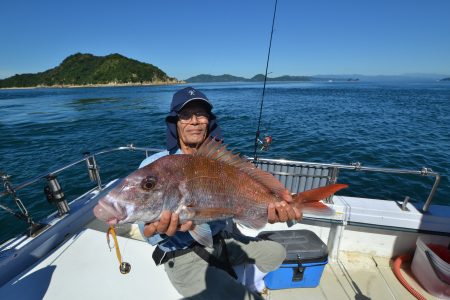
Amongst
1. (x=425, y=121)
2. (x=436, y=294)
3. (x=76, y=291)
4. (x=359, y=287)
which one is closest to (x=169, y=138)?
(x=76, y=291)


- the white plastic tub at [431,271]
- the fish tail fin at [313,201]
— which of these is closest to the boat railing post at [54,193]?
the fish tail fin at [313,201]

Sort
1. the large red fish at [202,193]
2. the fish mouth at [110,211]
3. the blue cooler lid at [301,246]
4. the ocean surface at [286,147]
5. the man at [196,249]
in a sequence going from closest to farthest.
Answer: the fish mouth at [110,211] < the large red fish at [202,193] < the man at [196,249] < the blue cooler lid at [301,246] < the ocean surface at [286,147]

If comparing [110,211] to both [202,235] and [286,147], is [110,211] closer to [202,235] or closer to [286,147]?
[202,235]

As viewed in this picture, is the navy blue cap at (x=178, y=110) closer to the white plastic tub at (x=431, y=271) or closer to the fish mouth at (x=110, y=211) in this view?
the fish mouth at (x=110, y=211)

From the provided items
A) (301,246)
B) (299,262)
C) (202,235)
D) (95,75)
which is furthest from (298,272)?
(95,75)

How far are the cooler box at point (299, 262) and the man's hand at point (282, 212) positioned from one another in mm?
1284

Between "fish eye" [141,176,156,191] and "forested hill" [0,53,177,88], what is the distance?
15280cm

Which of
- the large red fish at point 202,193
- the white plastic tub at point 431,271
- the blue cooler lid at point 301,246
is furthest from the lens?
the blue cooler lid at point 301,246

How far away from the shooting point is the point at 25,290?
254 centimetres

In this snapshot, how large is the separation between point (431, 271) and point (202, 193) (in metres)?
3.55

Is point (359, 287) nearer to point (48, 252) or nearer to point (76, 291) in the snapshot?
point (76, 291)

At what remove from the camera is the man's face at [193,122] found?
266 cm

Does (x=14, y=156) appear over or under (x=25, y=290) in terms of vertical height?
under

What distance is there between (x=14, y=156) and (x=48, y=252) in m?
12.4
